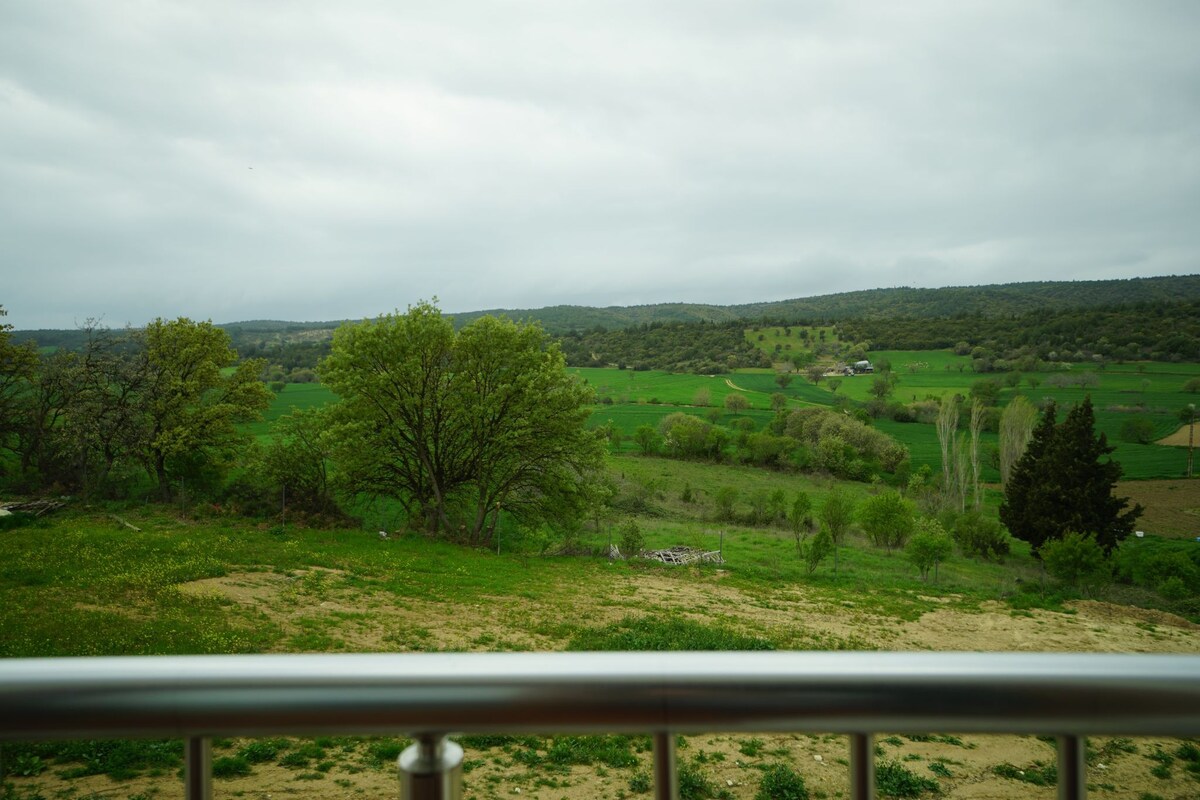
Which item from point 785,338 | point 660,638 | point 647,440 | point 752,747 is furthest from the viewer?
point 785,338

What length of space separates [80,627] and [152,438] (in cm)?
1327

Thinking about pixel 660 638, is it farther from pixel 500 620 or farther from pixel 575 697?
pixel 575 697

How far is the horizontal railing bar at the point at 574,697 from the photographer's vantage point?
3.06ft

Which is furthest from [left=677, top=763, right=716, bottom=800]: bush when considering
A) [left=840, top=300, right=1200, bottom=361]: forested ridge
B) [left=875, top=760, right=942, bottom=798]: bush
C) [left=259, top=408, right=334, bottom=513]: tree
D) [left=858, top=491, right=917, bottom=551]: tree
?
[left=840, top=300, right=1200, bottom=361]: forested ridge

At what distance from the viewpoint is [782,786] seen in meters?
5.32

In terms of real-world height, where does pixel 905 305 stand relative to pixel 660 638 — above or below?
above

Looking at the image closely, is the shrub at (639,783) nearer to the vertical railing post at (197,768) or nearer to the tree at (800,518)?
the vertical railing post at (197,768)

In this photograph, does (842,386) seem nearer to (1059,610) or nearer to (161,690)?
(1059,610)

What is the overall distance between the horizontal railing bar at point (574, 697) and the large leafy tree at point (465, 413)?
58.7 ft

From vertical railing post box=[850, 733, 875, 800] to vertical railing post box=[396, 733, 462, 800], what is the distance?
0.62 m

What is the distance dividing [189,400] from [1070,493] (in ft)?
103

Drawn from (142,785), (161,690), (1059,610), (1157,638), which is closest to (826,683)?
(161,690)

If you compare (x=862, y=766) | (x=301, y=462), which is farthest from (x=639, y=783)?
(x=301, y=462)

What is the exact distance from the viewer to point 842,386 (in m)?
57.8
